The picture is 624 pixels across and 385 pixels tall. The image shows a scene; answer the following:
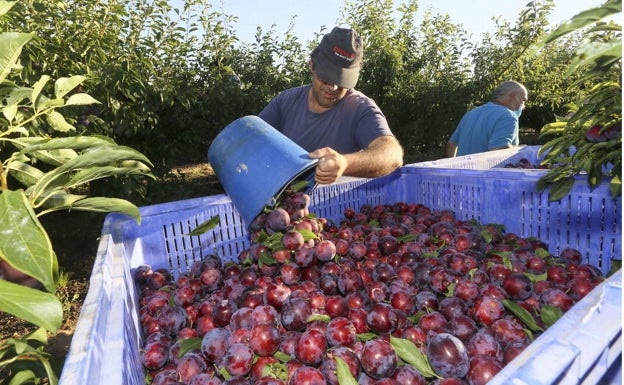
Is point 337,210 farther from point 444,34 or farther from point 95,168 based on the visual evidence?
point 444,34

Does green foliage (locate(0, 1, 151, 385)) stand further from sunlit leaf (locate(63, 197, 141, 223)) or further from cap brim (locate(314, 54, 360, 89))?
cap brim (locate(314, 54, 360, 89))

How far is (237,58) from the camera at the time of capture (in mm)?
6965

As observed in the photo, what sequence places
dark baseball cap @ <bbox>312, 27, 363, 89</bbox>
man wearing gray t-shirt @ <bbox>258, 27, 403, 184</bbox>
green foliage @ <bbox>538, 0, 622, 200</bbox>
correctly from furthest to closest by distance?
dark baseball cap @ <bbox>312, 27, 363, 89</bbox>
man wearing gray t-shirt @ <bbox>258, 27, 403, 184</bbox>
green foliage @ <bbox>538, 0, 622, 200</bbox>

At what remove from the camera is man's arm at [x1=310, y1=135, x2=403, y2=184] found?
1.48 meters

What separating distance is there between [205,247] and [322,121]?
3.47 feet

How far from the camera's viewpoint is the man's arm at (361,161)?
4.86ft

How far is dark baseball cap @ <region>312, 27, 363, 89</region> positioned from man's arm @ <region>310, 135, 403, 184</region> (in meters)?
0.40

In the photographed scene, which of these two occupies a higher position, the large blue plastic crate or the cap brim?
the cap brim

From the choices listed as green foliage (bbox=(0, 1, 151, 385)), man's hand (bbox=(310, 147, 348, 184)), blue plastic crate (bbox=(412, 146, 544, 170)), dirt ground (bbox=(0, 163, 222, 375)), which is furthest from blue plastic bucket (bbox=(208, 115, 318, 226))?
dirt ground (bbox=(0, 163, 222, 375))

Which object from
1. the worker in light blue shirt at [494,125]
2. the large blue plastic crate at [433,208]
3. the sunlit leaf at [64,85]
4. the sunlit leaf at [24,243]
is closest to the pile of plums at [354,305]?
the large blue plastic crate at [433,208]

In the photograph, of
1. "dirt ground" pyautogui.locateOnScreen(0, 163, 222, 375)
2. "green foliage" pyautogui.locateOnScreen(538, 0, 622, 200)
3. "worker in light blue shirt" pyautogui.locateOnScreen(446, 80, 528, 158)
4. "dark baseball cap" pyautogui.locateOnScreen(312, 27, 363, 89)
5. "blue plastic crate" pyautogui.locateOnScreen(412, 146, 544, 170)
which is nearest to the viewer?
"green foliage" pyautogui.locateOnScreen(538, 0, 622, 200)

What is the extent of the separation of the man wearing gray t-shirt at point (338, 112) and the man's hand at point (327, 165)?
14.0 inches

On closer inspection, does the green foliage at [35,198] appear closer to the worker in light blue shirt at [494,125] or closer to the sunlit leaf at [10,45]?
the sunlit leaf at [10,45]

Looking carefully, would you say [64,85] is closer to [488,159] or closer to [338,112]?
[338,112]
